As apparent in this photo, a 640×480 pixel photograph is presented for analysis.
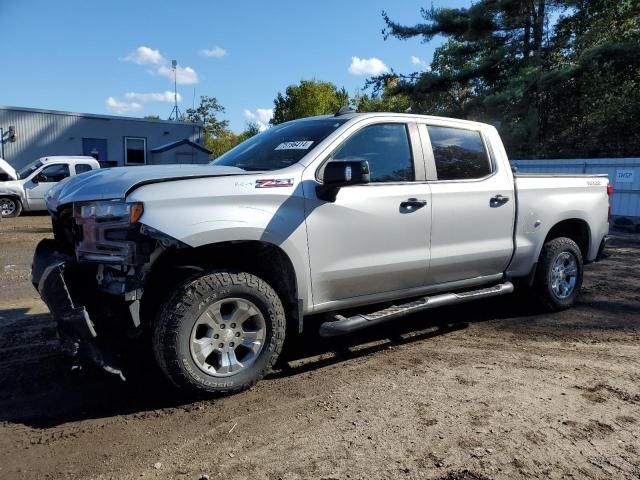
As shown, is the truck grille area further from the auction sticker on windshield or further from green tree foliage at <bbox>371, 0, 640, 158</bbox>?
A: green tree foliage at <bbox>371, 0, 640, 158</bbox>

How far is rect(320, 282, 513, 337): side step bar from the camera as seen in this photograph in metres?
3.87

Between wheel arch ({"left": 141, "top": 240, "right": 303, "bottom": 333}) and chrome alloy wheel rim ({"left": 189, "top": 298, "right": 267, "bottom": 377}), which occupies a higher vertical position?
wheel arch ({"left": 141, "top": 240, "right": 303, "bottom": 333})

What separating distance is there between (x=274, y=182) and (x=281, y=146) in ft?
2.45

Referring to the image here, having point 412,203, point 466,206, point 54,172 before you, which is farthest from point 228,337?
point 54,172

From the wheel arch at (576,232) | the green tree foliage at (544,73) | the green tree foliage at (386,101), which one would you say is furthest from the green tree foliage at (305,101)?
the wheel arch at (576,232)

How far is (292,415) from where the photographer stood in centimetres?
337

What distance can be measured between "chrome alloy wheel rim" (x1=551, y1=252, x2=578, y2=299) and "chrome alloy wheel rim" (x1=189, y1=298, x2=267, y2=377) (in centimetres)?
346

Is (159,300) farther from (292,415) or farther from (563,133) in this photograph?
(563,133)

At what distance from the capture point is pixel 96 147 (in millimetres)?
26203

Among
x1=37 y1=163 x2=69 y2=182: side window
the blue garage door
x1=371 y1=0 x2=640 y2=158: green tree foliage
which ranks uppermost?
x1=371 y1=0 x2=640 y2=158: green tree foliage

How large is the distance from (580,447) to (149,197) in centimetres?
286

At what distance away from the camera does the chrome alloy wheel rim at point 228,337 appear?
345 centimetres

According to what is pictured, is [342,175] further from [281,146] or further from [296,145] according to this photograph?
[281,146]

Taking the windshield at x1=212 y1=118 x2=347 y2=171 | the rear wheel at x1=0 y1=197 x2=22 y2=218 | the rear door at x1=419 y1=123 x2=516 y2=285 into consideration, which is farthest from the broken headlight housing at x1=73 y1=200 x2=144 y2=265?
the rear wheel at x1=0 y1=197 x2=22 y2=218
